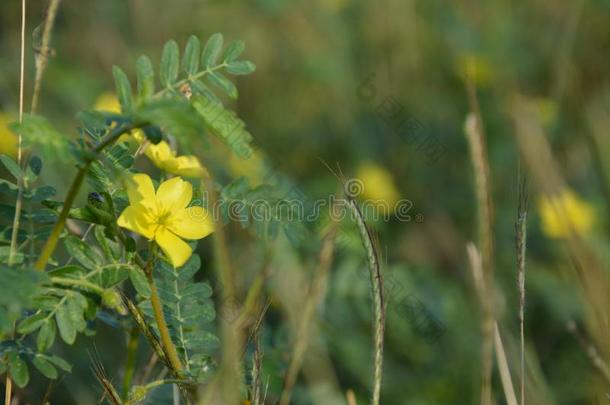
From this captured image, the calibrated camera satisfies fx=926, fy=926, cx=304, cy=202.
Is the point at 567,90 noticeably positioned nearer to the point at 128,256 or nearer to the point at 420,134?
the point at 420,134

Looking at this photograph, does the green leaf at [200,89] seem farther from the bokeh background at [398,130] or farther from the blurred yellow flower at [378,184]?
the blurred yellow flower at [378,184]

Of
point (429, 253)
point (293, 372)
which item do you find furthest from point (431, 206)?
point (293, 372)

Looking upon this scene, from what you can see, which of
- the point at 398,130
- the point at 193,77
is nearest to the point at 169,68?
the point at 193,77

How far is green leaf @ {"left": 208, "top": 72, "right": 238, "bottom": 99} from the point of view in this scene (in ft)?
3.61

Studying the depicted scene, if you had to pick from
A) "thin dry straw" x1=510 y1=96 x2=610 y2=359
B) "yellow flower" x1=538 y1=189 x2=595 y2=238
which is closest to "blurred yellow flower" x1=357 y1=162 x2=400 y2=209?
"yellow flower" x1=538 y1=189 x2=595 y2=238

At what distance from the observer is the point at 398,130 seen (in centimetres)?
284

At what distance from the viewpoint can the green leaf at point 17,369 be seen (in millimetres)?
1021

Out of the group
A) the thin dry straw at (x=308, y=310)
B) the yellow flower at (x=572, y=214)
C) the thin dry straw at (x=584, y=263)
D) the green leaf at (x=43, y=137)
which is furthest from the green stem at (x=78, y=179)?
the yellow flower at (x=572, y=214)

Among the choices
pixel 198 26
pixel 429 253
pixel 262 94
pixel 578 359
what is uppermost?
pixel 198 26

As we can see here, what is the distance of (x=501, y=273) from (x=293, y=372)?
3.90ft

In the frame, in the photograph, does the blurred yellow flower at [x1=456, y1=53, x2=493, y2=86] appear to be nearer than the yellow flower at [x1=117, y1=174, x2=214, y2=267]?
No

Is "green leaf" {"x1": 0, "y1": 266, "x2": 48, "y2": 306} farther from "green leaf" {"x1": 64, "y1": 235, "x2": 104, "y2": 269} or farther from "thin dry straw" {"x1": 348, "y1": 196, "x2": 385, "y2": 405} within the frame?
"thin dry straw" {"x1": 348, "y1": 196, "x2": 385, "y2": 405}

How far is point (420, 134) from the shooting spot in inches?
111

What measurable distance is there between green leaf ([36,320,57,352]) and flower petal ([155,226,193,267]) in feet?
0.49
